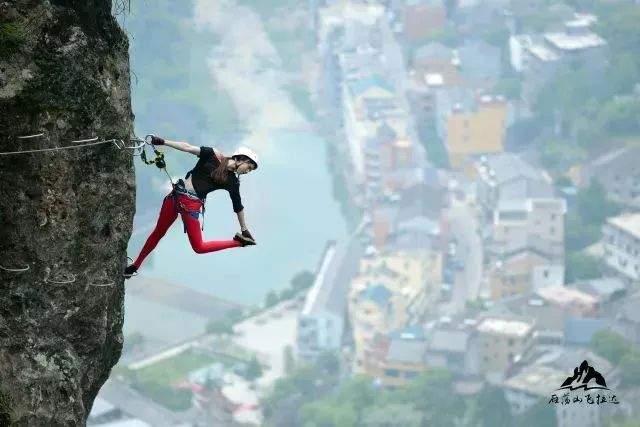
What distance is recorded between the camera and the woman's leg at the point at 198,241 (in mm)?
5398

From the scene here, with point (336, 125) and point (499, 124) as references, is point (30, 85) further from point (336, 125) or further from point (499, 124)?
point (336, 125)

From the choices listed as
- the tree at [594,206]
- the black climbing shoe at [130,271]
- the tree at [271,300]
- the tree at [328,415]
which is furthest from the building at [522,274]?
the black climbing shoe at [130,271]

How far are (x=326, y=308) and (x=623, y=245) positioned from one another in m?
9.18

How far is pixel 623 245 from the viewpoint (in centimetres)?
3950

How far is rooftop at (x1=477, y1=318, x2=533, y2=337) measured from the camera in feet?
106

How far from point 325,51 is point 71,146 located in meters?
55.5

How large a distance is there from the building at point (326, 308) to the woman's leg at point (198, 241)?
28852mm

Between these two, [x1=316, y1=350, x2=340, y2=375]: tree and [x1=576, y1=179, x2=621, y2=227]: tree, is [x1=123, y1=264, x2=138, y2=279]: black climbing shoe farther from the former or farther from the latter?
[x1=576, y1=179, x2=621, y2=227]: tree

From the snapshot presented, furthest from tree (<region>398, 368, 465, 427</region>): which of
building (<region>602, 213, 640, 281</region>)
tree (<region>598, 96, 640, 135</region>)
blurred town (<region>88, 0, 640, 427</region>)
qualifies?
tree (<region>598, 96, 640, 135</region>)

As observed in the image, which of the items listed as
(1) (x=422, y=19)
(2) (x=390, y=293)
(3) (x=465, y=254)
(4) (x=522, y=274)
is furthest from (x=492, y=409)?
(1) (x=422, y=19)

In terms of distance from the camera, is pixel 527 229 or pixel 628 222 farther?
pixel 628 222

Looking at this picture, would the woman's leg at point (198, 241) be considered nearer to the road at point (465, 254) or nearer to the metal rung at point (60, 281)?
the metal rung at point (60, 281)

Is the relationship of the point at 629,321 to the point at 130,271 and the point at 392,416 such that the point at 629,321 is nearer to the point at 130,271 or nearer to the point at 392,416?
the point at 392,416

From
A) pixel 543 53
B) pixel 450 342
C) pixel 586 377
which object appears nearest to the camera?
pixel 586 377
